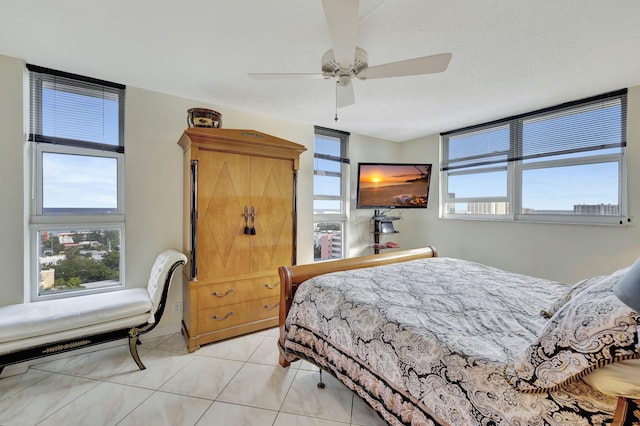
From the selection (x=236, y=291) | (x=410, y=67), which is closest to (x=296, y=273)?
(x=236, y=291)

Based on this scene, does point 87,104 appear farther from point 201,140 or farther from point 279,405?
point 279,405

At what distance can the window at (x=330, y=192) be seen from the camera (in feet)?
12.7

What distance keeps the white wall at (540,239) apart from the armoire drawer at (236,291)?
8.70 ft

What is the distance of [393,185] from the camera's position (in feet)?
12.5

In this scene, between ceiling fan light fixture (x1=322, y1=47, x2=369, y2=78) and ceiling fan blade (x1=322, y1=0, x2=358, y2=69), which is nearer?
ceiling fan blade (x1=322, y1=0, x2=358, y2=69)

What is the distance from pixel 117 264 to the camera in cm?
259

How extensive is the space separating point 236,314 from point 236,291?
0.76ft

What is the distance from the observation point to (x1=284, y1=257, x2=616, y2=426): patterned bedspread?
0.92 m

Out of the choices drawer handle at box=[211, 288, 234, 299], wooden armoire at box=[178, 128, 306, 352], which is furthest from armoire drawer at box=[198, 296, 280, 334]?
drawer handle at box=[211, 288, 234, 299]

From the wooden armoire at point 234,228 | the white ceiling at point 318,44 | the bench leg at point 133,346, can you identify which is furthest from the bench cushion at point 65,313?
the white ceiling at point 318,44

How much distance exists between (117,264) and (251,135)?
1812mm

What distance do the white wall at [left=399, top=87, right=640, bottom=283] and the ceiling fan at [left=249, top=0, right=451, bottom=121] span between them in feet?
8.11

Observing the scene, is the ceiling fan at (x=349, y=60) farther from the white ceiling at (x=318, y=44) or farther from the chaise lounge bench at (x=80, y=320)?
the chaise lounge bench at (x=80, y=320)

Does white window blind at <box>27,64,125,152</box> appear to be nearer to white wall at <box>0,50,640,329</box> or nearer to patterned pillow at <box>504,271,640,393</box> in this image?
white wall at <box>0,50,640,329</box>
